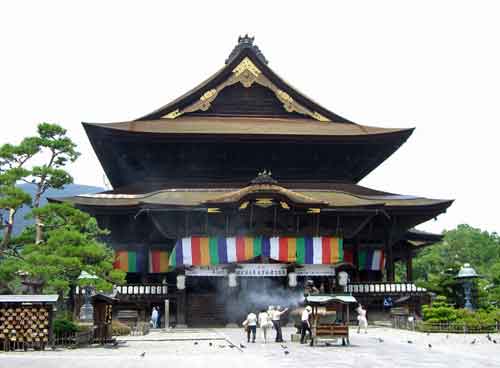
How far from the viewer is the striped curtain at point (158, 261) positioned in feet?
131

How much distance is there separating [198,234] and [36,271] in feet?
44.4

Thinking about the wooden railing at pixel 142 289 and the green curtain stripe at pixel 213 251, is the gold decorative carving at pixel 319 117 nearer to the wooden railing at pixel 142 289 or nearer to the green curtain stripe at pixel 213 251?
the green curtain stripe at pixel 213 251

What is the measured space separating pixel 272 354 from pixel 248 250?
632 inches

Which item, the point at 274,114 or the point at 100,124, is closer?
the point at 100,124

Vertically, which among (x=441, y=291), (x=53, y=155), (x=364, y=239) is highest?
(x=53, y=155)

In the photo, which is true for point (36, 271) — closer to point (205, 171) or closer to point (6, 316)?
point (6, 316)

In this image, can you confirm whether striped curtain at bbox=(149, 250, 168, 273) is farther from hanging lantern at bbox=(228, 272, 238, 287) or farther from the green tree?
the green tree

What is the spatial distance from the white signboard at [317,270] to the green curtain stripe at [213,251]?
459 cm

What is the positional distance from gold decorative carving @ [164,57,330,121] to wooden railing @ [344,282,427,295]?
12.9 meters

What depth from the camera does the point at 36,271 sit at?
24.0 meters

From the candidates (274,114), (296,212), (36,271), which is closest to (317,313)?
(36,271)

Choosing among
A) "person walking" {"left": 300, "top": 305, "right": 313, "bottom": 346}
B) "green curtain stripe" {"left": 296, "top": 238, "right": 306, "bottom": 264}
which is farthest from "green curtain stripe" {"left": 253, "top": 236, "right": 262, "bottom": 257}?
"person walking" {"left": 300, "top": 305, "right": 313, "bottom": 346}

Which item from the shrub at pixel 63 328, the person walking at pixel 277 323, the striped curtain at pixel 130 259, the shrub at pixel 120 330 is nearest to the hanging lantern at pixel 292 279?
the shrub at pixel 120 330

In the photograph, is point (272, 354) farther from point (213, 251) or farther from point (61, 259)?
point (213, 251)
